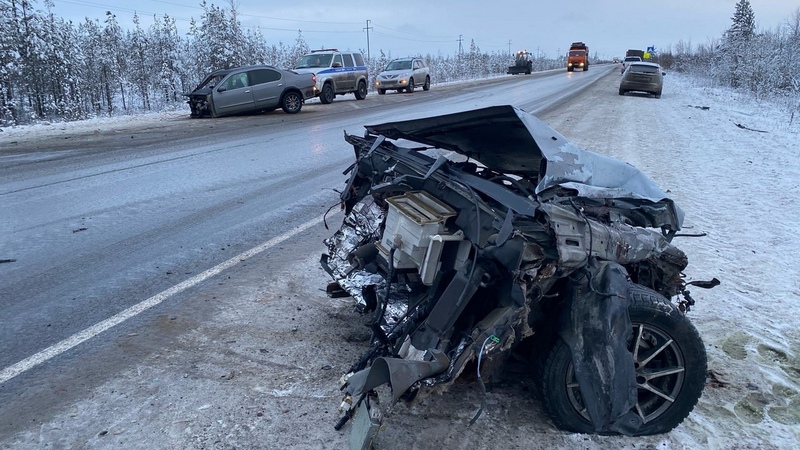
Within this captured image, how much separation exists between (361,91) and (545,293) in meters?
23.2

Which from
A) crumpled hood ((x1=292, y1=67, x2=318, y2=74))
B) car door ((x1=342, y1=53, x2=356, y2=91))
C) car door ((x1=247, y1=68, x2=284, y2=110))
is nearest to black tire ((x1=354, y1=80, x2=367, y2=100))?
car door ((x1=342, y1=53, x2=356, y2=91))

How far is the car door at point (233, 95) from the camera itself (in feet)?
58.5

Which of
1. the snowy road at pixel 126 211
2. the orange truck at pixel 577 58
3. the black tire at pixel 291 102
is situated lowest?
the snowy road at pixel 126 211

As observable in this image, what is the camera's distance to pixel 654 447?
266cm

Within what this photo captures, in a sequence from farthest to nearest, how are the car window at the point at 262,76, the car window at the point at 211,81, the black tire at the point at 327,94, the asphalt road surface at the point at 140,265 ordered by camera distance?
the black tire at the point at 327,94
the car window at the point at 211,81
the car window at the point at 262,76
the asphalt road surface at the point at 140,265

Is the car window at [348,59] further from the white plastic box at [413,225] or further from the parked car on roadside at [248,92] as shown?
the white plastic box at [413,225]

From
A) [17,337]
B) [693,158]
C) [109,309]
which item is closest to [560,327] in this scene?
[109,309]

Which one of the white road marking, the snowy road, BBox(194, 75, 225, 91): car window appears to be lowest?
the white road marking

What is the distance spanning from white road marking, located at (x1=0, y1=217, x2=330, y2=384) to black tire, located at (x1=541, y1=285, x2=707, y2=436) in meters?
3.03

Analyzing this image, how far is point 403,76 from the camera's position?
28172mm

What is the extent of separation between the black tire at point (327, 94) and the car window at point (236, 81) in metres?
4.77

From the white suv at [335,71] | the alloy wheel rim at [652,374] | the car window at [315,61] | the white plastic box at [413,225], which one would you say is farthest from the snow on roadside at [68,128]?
the alloy wheel rim at [652,374]

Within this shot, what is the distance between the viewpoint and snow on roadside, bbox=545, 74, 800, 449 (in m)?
2.88

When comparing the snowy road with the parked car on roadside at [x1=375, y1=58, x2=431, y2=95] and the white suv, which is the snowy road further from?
the parked car on roadside at [x1=375, y1=58, x2=431, y2=95]
